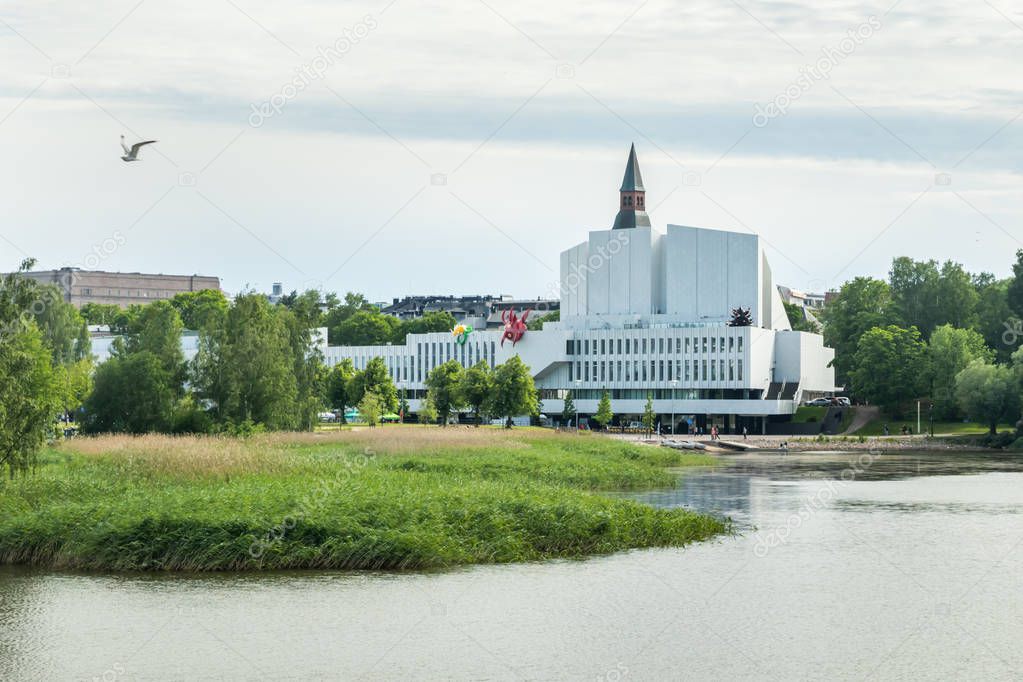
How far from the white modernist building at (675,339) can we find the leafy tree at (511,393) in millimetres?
34870

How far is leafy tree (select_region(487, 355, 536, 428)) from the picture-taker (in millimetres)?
104062

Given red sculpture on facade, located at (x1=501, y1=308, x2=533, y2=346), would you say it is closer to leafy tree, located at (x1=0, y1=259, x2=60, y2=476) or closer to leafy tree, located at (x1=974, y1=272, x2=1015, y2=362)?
leafy tree, located at (x1=974, y1=272, x2=1015, y2=362)

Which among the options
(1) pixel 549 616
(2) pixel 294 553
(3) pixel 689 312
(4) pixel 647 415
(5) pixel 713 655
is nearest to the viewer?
(5) pixel 713 655

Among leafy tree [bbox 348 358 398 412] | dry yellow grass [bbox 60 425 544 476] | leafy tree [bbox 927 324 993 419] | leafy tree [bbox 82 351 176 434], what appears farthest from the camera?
leafy tree [bbox 927 324 993 419]

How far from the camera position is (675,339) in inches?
5556

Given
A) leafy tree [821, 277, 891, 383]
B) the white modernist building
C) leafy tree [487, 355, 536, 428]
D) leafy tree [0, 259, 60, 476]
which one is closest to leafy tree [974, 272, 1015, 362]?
leafy tree [821, 277, 891, 383]

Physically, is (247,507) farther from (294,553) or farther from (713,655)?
(713,655)

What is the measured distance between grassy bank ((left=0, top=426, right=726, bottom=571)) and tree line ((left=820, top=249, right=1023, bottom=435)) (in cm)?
7402

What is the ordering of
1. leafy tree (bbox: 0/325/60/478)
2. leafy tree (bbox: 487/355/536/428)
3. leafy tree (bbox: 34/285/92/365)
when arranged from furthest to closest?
leafy tree (bbox: 487/355/536/428), leafy tree (bbox: 34/285/92/365), leafy tree (bbox: 0/325/60/478)

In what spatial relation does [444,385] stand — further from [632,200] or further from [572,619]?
[572,619]

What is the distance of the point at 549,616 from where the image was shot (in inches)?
1121

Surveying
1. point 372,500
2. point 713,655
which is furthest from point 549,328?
point 713,655

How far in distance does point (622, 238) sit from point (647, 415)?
103ft

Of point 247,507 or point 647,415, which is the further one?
point 647,415
